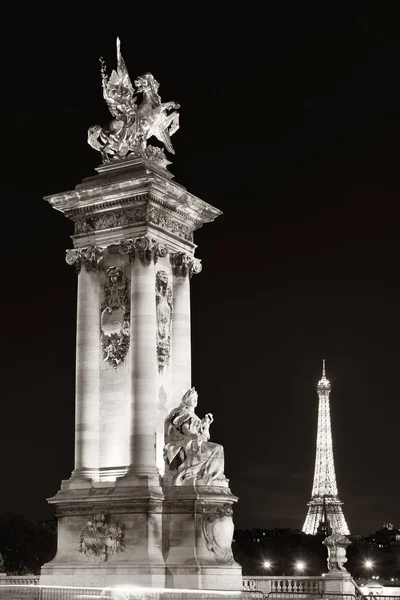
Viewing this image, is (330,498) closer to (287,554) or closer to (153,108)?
(287,554)

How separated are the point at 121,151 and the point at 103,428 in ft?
34.1

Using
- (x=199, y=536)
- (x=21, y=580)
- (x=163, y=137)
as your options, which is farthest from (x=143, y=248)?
(x=21, y=580)

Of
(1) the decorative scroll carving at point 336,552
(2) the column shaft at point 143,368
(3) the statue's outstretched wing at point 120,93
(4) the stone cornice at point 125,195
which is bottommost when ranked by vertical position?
(1) the decorative scroll carving at point 336,552

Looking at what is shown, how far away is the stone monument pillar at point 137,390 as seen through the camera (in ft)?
134

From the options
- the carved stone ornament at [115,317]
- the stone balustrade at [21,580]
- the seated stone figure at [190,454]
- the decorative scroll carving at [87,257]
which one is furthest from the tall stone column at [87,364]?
the stone balustrade at [21,580]

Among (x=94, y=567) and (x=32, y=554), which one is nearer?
(x=94, y=567)

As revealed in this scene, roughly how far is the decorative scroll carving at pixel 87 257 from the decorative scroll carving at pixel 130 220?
0.80 meters

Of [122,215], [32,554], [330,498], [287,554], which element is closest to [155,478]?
[122,215]

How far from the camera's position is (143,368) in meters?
41.8

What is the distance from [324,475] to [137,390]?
98.7 m

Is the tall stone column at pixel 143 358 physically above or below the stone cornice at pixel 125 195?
below

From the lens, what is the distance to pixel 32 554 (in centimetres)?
8012

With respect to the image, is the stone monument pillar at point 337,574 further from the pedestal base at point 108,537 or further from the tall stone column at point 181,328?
the tall stone column at point 181,328

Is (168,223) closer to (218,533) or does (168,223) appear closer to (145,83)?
(145,83)
